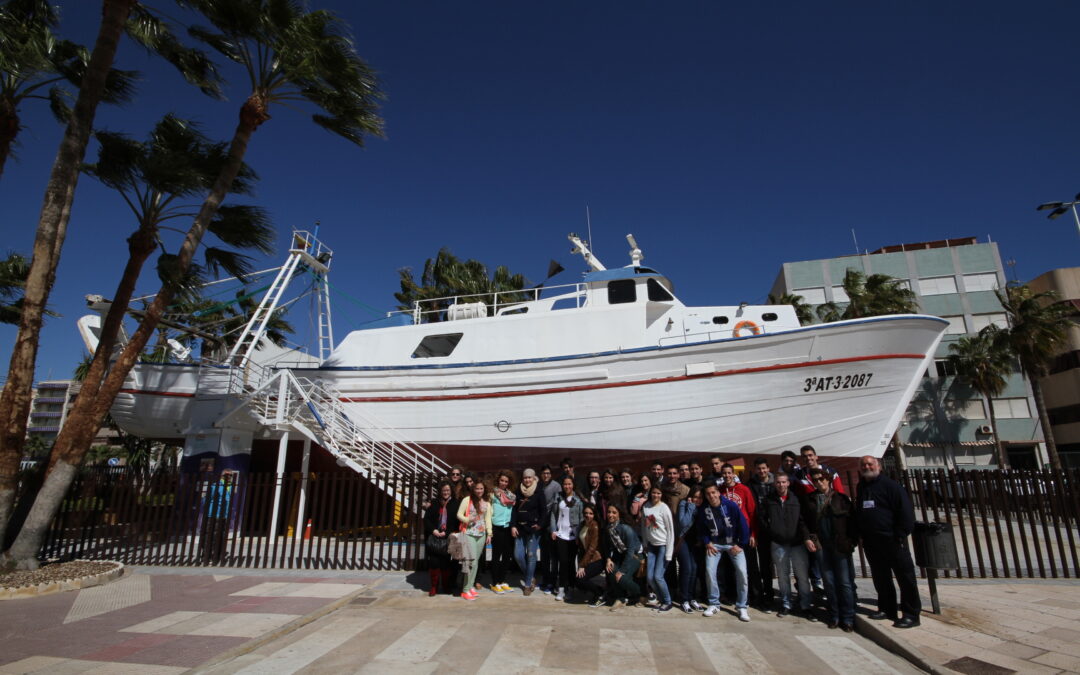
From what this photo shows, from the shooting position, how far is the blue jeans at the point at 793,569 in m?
5.62

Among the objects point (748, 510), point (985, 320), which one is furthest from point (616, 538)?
point (985, 320)

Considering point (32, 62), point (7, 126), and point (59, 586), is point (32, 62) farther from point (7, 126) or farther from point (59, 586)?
point (59, 586)

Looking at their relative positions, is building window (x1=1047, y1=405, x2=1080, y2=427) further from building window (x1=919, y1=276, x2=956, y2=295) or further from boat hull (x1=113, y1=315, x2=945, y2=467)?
boat hull (x1=113, y1=315, x2=945, y2=467)

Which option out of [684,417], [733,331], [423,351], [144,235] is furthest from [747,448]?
[144,235]

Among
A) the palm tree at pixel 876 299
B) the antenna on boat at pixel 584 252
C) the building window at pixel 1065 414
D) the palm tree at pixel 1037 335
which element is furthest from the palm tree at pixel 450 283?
the building window at pixel 1065 414

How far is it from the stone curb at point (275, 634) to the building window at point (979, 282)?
35400 millimetres

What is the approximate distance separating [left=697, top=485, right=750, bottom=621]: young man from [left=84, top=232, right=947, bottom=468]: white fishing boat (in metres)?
5.96

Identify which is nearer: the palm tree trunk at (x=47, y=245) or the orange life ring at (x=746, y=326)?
the palm tree trunk at (x=47, y=245)

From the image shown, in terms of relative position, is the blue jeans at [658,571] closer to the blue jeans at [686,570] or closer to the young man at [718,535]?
the blue jeans at [686,570]

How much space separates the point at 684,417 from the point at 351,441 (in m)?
7.44

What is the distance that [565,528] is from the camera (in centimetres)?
648

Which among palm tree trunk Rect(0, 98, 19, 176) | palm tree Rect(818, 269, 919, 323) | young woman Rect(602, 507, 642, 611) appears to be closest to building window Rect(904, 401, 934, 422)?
palm tree Rect(818, 269, 919, 323)

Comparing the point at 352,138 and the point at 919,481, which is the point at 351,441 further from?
the point at 919,481

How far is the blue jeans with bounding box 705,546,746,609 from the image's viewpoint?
5566mm
